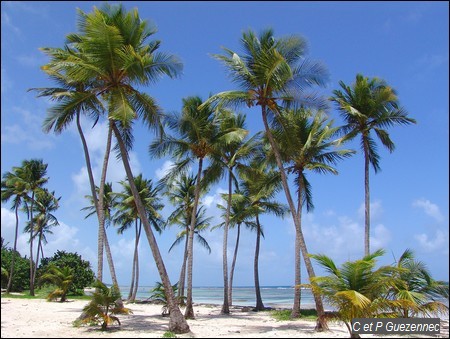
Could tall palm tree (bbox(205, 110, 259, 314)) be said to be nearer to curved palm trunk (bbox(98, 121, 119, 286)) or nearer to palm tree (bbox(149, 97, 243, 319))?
palm tree (bbox(149, 97, 243, 319))

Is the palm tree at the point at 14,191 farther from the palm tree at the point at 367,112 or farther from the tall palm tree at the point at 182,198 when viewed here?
the palm tree at the point at 367,112

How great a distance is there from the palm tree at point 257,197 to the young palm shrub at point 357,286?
11.2m

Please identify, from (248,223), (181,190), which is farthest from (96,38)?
(248,223)

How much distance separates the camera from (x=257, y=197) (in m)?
23.5

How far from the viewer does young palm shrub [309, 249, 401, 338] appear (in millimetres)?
10094

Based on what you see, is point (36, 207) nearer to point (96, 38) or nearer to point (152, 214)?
point (152, 214)

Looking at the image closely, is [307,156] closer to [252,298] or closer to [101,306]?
[101,306]

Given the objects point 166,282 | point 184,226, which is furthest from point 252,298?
point 166,282

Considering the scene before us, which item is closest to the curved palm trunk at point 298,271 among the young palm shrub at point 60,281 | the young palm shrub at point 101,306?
the young palm shrub at point 101,306

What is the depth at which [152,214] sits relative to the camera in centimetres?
3453

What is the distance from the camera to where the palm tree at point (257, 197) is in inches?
899

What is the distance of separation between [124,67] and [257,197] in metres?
12.1

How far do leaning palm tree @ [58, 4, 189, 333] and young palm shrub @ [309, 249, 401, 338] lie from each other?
4950 millimetres

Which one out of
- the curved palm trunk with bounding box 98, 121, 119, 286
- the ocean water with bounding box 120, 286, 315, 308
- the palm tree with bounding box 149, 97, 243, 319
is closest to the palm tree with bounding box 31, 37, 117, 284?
the curved palm trunk with bounding box 98, 121, 119, 286
